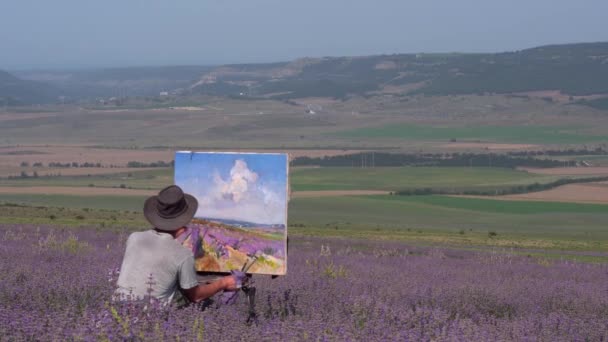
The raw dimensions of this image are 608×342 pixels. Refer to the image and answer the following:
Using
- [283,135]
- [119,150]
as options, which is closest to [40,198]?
[119,150]

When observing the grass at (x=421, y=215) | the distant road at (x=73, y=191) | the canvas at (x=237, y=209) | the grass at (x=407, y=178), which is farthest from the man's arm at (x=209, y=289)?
the grass at (x=407, y=178)

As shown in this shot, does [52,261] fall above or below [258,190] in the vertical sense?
below

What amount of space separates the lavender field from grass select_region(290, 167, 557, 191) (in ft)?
220

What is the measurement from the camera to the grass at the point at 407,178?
85.3 meters

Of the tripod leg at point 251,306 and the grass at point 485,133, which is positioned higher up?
the grass at point 485,133

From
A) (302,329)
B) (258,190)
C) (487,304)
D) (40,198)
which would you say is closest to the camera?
(302,329)

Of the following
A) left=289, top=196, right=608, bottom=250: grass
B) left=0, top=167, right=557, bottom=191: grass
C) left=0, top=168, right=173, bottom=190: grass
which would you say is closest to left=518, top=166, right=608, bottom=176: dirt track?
left=0, top=167, right=557, bottom=191: grass

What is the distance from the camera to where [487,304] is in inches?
431

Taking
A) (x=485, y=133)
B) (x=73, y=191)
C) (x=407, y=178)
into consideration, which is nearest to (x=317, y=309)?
(x=73, y=191)

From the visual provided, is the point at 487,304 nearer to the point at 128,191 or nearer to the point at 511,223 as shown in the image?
the point at 511,223

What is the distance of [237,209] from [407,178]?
85.1 metres

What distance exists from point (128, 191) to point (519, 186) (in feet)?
97.3

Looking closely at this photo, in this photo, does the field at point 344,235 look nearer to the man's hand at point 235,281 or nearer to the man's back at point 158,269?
the man's hand at point 235,281

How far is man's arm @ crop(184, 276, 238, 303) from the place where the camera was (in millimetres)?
8648
